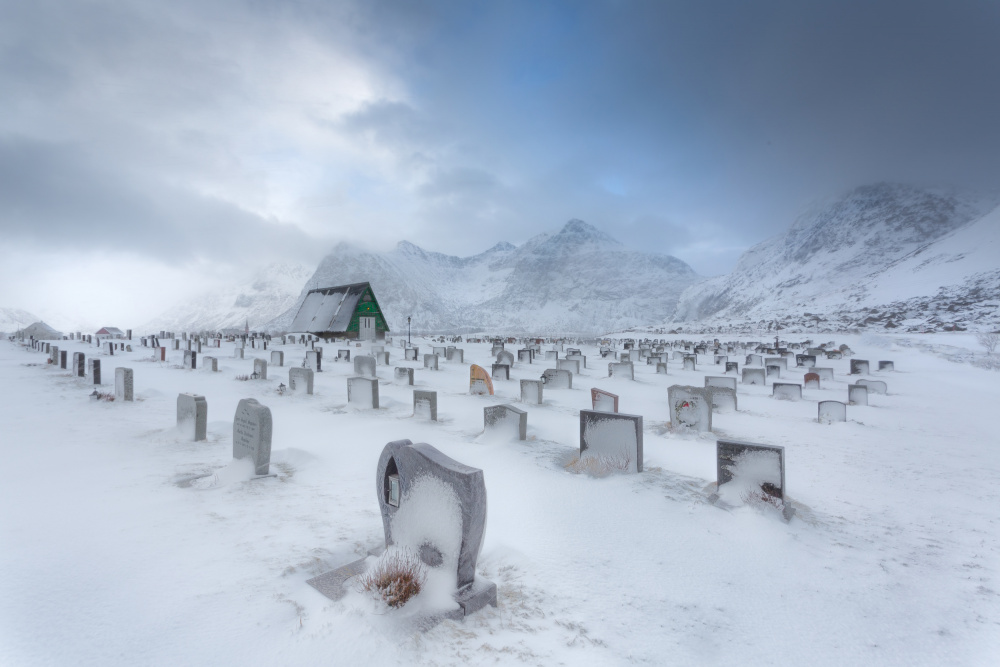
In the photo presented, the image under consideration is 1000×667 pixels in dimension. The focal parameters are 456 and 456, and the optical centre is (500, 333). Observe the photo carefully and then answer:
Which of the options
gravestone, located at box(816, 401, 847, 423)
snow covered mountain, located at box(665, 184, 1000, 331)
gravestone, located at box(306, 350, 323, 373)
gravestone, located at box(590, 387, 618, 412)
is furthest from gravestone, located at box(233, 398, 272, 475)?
snow covered mountain, located at box(665, 184, 1000, 331)

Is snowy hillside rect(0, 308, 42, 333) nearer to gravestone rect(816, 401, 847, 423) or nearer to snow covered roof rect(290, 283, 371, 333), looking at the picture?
snow covered roof rect(290, 283, 371, 333)

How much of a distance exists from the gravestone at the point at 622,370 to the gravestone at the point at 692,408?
27.9 ft

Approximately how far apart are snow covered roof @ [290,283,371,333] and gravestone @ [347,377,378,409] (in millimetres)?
31213

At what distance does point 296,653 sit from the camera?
2.72 meters

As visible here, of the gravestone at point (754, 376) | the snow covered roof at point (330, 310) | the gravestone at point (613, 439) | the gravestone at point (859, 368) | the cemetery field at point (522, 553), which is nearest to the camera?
the cemetery field at point (522, 553)

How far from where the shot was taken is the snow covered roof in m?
41.4

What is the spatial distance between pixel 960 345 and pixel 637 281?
97384 millimetres

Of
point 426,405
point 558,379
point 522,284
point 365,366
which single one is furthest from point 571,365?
point 522,284

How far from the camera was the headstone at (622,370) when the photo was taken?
17.8m

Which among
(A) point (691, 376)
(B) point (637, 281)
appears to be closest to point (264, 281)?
(B) point (637, 281)

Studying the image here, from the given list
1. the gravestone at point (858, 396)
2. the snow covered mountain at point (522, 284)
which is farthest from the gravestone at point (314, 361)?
the snow covered mountain at point (522, 284)

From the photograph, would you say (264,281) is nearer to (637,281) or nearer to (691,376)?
(637,281)

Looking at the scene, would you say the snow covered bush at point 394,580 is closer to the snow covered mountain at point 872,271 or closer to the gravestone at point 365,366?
the gravestone at point 365,366

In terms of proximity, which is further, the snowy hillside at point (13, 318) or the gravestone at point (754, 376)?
the snowy hillside at point (13, 318)
